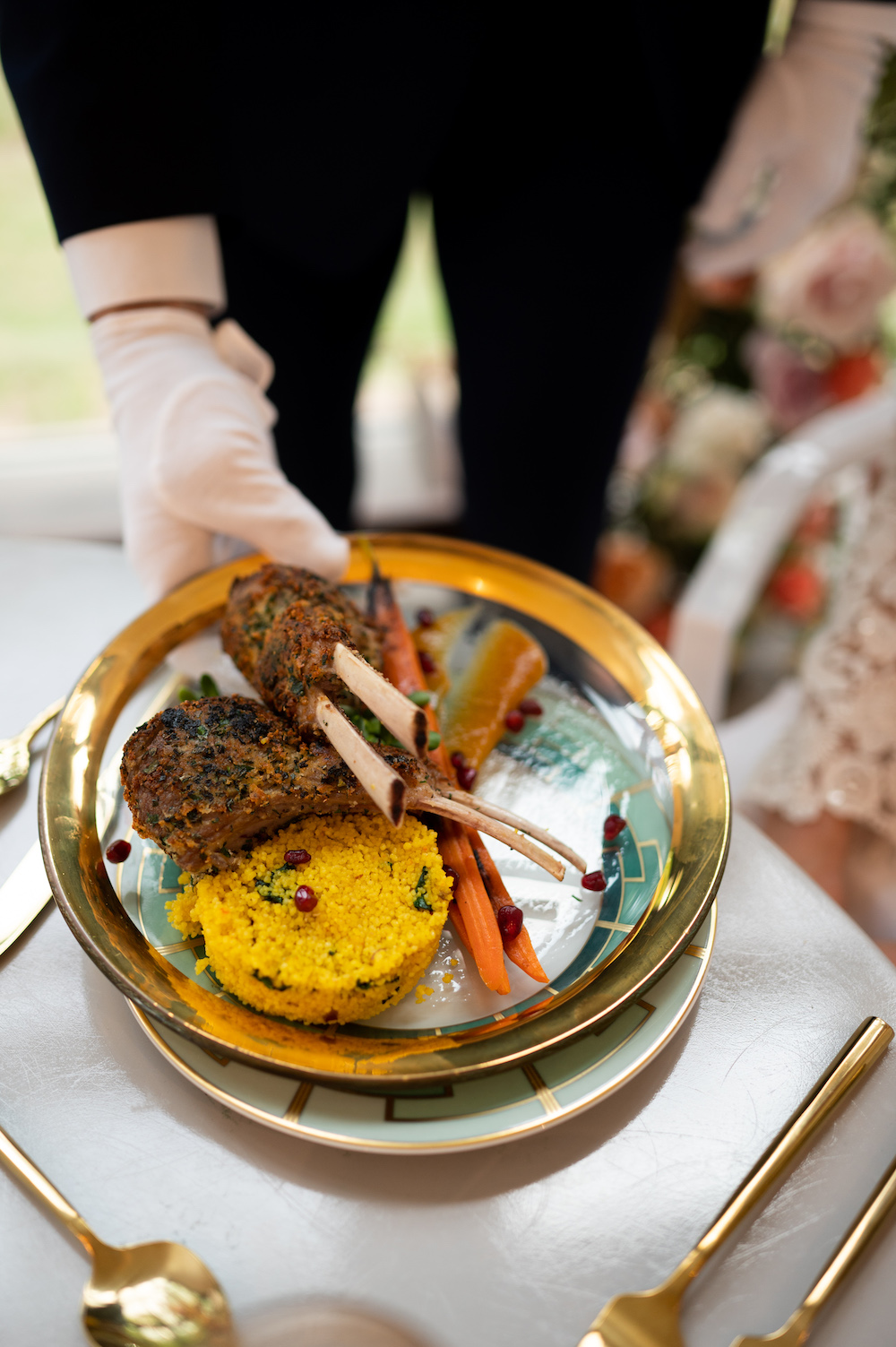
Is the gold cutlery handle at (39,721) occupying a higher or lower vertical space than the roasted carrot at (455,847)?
lower

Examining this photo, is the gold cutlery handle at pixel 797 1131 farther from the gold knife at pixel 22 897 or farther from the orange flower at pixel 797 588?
the orange flower at pixel 797 588

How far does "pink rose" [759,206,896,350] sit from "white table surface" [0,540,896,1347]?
213 centimetres

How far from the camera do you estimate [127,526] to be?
1.39m

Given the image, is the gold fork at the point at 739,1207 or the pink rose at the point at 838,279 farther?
the pink rose at the point at 838,279

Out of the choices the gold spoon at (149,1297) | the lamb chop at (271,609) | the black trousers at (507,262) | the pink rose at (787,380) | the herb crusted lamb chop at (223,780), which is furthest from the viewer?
the pink rose at (787,380)

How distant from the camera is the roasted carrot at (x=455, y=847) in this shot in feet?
2.91

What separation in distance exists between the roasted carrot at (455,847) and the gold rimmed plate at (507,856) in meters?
0.04

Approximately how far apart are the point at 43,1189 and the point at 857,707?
159 centimetres

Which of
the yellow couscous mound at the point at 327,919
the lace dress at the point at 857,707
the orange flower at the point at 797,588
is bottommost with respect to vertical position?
the orange flower at the point at 797,588

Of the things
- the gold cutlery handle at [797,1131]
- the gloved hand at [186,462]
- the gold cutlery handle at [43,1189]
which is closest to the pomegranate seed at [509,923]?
the gold cutlery handle at [797,1131]

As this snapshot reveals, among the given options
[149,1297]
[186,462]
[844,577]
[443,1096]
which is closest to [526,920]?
[443,1096]

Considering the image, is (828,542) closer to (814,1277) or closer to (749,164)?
(749,164)

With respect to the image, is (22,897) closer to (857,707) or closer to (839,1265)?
(839,1265)

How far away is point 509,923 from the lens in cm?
92
